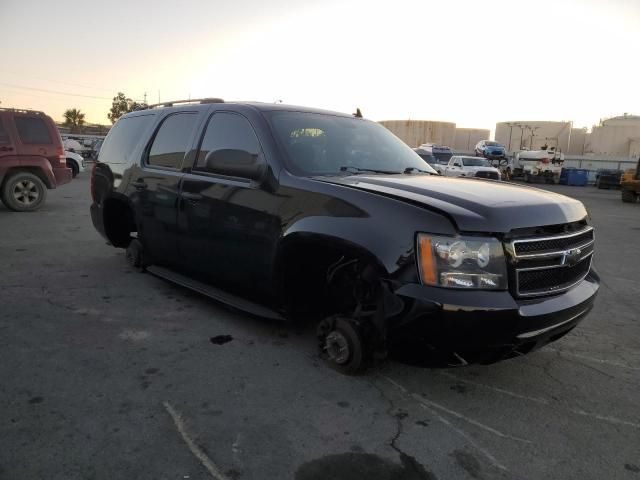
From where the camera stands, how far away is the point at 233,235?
373 cm

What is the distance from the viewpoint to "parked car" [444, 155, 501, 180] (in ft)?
80.7

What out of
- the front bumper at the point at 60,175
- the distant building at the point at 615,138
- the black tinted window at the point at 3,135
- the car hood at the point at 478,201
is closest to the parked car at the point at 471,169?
the front bumper at the point at 60,175

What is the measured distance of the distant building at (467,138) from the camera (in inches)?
2675

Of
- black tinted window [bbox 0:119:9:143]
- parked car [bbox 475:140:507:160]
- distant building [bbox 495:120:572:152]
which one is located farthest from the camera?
distant building [bbox 495:120:572:152]

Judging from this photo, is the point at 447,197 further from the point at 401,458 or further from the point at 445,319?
the point at 401,458

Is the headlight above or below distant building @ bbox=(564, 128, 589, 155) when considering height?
below

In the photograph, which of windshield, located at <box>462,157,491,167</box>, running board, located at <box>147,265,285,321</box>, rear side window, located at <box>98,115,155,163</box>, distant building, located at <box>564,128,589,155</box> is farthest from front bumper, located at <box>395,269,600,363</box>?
distant building, located at <box>564,128,589,155</box>

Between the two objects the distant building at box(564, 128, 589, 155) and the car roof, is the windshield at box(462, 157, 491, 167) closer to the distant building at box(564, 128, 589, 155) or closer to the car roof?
the car roof

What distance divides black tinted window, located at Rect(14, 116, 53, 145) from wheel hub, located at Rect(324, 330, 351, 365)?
31.0ft

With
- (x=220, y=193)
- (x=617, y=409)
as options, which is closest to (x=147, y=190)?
(x=220, y=193)

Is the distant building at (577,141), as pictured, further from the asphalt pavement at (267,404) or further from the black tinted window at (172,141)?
the black tinted window at (172,141)

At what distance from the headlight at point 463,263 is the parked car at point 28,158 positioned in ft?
33.0

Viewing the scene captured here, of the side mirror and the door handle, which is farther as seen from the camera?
the door handle

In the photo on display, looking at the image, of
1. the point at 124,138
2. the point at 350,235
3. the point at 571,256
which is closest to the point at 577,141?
the point at 124,138
